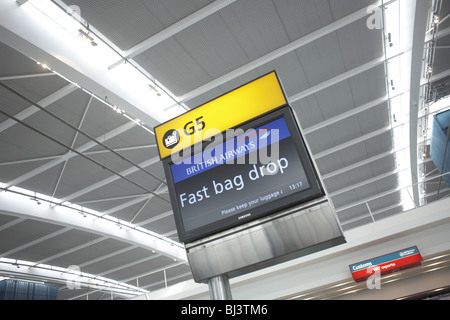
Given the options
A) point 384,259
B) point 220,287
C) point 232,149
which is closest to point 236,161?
point 232,149

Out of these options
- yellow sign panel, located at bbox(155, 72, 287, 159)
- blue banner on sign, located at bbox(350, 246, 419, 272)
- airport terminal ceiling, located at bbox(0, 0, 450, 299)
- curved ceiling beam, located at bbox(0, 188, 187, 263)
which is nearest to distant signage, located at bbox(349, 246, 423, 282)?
blue banner on sign, located at bbox(350, 246, 419, 272)

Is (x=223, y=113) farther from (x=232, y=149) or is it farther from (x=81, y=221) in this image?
(x=81, y=221)

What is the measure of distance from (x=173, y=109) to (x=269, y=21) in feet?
14.3

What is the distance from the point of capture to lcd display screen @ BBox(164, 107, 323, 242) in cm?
326

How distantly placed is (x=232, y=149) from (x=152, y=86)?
814cm

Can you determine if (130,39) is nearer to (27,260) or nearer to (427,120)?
(427,120)

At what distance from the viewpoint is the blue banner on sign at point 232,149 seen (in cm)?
357

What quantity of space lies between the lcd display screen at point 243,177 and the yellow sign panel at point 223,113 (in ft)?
0.45

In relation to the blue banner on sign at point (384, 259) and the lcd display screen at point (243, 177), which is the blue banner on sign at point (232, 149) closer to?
the lcd display screen at point (243, 177)

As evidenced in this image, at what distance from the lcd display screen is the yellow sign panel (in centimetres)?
14

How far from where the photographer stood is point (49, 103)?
37.8 feet

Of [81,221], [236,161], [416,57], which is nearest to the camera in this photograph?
[236,161]

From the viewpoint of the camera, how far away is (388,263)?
1004cm

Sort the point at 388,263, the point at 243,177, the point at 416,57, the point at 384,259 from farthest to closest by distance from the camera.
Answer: the point at 416,57, the point at 384,259, the point at 388,263, the point at 243,177
